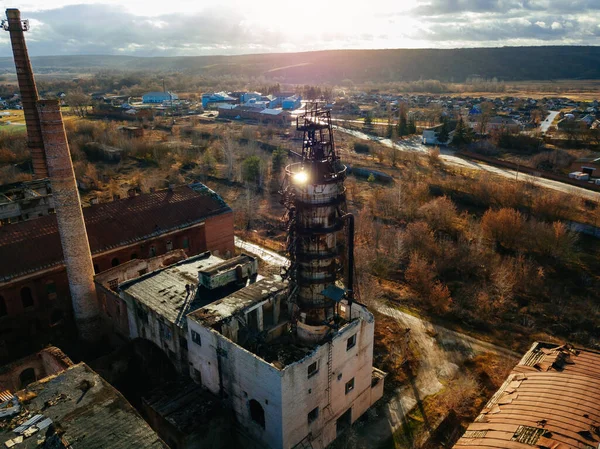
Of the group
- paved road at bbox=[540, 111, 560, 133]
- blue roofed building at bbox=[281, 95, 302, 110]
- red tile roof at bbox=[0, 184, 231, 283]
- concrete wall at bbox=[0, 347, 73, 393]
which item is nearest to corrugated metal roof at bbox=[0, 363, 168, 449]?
concrete wall at bbox=[0, 347, 73, 393]

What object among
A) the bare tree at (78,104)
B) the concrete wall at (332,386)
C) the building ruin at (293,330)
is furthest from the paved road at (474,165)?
the bare tree at (78,104)

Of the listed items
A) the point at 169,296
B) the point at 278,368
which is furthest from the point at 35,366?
the point at 278,368

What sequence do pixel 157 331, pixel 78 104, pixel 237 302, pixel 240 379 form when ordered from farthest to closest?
pixel 78 104
pixel 157 331
pixel 237 302
pixel 240 379

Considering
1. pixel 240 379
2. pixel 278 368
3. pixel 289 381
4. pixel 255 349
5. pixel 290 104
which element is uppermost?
pixel 290 104

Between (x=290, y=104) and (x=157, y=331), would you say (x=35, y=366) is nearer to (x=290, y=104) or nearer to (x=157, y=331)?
(x=157, y=331)

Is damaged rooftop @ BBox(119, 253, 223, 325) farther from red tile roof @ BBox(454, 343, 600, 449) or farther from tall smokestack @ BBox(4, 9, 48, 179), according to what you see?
tall smokestack @ BBox(4, 9, 48, 179)

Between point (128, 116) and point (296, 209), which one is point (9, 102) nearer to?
point (128, 116)

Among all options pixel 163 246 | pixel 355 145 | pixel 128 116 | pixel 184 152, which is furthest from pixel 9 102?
pixel 163 246
